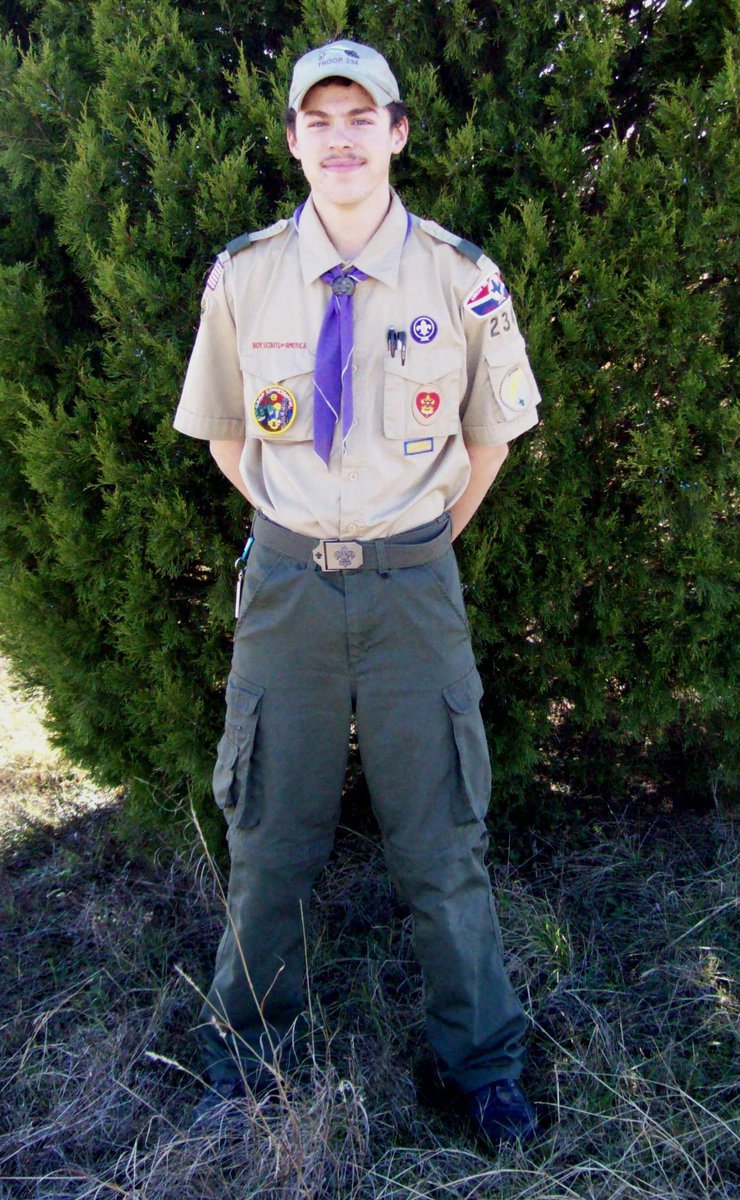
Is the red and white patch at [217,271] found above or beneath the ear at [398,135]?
beneath

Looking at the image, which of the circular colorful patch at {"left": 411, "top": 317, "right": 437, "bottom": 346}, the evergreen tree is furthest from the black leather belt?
the evergreen tree

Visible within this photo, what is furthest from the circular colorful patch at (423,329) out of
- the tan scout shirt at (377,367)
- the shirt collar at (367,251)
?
the shirt collar at (367,251)

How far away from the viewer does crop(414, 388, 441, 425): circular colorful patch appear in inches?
99.4

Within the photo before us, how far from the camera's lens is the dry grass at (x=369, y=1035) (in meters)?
2.58

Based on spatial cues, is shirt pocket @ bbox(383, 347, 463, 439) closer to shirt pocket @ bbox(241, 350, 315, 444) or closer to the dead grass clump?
shirt pocket @ bbox(241, 350, 315, 444)

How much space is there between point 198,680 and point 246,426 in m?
1.02

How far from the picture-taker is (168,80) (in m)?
3.15

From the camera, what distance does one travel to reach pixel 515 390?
2.65 metres

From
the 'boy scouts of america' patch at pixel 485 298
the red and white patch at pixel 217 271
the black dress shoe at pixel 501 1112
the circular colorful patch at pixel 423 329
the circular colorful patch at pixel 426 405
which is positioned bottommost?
the black dress shoe at pixel 501 1112

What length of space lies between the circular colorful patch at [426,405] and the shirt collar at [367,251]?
0.86 feet

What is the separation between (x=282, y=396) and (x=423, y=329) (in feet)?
1.20

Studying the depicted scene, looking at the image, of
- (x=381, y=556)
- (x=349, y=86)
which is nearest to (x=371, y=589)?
(x=381, y=556)

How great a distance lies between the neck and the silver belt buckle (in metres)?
0.67

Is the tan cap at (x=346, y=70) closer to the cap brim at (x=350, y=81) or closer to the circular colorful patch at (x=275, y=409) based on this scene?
the cap brim at (x=350, y=81)
